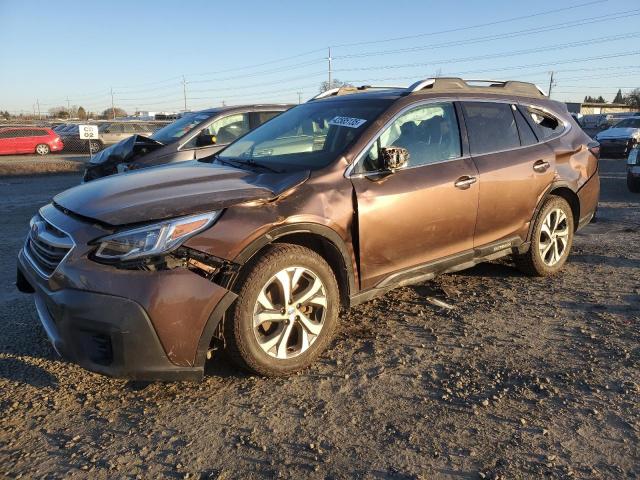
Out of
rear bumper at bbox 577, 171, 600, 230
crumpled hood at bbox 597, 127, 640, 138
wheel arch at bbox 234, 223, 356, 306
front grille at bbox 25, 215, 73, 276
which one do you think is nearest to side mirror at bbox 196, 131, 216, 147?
front grille at bbox 25, 215, 73, 276

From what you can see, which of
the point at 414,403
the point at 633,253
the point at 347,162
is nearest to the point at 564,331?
the point at 414,403

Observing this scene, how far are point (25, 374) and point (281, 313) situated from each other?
165 cm

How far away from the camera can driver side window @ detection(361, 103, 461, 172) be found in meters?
3.74

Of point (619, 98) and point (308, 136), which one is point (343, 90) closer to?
point (308, 136)

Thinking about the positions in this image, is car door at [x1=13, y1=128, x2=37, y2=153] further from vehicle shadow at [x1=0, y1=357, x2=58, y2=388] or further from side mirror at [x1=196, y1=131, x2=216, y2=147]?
vehicle shadow at [x1=0, y1=357, x2=58, y2=388]

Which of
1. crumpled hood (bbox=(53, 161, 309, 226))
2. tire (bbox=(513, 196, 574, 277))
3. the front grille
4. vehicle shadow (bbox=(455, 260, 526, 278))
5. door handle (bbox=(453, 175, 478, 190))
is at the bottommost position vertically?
vehicle shadow (bbox=(455, 260, 526, 278))

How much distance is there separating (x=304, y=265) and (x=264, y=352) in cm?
57

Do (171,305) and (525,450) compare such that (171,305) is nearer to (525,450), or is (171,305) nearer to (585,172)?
(525,450)

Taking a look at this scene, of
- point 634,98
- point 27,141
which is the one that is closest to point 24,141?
point 27,141

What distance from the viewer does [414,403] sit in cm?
290

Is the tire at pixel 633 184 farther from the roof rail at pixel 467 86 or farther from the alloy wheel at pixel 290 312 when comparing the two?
the alloy wheel at pixel 290 312

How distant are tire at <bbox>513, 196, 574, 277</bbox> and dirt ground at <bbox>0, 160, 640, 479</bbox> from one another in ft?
2.18

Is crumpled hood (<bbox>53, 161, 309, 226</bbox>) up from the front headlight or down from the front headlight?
up

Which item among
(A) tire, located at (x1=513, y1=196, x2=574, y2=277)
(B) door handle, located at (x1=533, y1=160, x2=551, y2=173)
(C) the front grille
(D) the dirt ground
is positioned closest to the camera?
(D) the dirt ground
